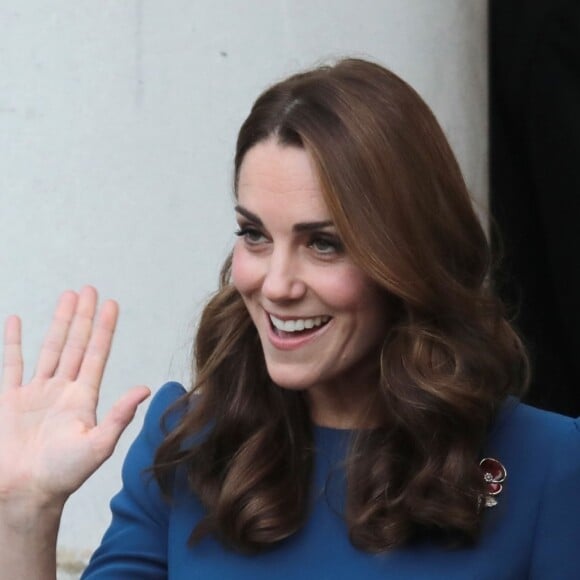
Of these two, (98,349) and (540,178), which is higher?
(540,178)

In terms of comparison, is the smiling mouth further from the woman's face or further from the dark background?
the dark background

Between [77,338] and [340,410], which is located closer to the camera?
[77,338]

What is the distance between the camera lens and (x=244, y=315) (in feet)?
7.64

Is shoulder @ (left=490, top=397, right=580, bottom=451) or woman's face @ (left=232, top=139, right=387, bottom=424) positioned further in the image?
shoulder @ (left=490, top=397, right=580, bottom=451)

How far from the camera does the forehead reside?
2.05 metres

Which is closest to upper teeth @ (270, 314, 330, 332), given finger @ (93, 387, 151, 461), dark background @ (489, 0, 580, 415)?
finger @ (93, 387, 151, 461)

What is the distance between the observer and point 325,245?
6.79 feet

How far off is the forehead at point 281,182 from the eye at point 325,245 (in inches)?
1.4

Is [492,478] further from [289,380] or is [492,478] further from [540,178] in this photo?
[540,178]

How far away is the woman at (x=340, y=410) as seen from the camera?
205 centimetres

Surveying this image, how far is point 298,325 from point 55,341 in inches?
13.7

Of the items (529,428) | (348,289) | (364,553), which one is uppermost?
(348,289)

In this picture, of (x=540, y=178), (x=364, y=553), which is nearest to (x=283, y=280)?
(x=364, y=553)

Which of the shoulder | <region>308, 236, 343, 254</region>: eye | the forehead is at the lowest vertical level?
the shoulder
